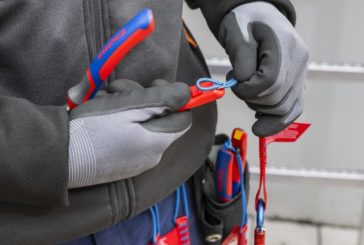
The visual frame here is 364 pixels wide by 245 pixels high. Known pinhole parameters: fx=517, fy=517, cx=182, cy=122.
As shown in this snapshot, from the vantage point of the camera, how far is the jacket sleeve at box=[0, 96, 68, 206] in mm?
492

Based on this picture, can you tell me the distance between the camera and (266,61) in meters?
0.60

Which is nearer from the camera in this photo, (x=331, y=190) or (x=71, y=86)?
(x=71, y=86)

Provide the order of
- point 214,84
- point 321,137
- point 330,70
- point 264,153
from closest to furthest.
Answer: point 214,84 → point 264,153 → point 330,70 → point 321,137

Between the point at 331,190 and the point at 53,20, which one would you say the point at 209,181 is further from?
the point at 331,190

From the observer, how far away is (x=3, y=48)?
21.2 inches

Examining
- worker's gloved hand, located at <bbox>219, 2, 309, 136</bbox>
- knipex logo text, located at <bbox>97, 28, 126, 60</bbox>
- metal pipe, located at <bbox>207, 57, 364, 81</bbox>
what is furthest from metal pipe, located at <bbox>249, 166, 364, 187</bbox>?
knipex logo text, located at <bbox>97, 28, 126, 60</bbox>

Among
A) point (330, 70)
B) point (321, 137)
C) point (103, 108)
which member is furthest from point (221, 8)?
point (321, 137)

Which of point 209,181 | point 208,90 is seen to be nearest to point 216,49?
point 209,181

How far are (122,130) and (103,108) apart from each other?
0.10 feet

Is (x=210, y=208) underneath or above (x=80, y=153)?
underneath

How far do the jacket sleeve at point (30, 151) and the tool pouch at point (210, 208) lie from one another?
0.98ft

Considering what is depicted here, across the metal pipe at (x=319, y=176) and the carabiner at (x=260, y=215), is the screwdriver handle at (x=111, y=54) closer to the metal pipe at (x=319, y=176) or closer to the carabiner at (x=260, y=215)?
the carabiner at (x=260, y=215)

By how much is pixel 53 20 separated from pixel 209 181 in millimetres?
363

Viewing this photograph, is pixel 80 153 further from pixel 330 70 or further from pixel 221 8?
pixel 330 70
